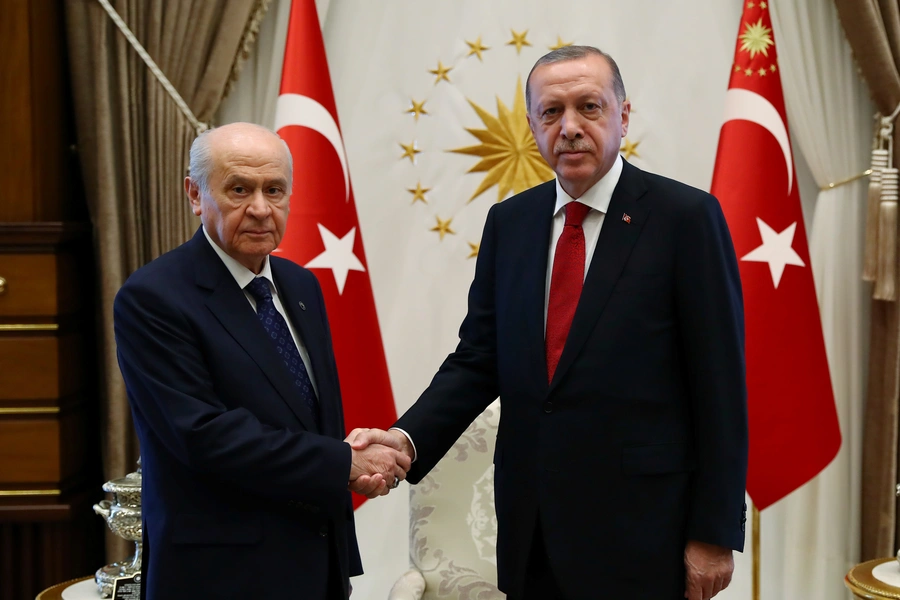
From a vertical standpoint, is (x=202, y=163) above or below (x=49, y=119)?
below

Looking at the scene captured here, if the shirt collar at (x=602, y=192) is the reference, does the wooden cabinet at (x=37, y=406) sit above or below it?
below

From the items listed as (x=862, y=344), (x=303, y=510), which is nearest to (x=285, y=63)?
(x=303, y=510)

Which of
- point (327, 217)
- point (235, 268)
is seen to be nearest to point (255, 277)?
point (235, 268)

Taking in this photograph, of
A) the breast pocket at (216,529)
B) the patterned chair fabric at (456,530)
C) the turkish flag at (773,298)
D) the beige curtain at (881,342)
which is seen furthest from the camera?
the beige curtain at (881,342)

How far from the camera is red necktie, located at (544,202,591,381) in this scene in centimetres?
192

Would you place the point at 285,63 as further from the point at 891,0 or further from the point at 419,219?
the point at 891,0

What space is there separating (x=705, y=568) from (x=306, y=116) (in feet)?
7.45

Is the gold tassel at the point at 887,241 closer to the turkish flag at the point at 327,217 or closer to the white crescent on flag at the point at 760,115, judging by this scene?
the white crescent on flag at the point at 760,115

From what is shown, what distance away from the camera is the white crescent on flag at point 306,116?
3.45 metres

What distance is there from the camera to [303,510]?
1899mm

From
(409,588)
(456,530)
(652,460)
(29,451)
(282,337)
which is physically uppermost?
(282,337)

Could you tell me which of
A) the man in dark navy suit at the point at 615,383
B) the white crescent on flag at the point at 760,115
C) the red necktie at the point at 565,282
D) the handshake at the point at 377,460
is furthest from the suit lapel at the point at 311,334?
the white crescent on flag at the point at 760,115

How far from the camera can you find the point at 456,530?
2.82 meters

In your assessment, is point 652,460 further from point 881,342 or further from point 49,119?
point 49,119
